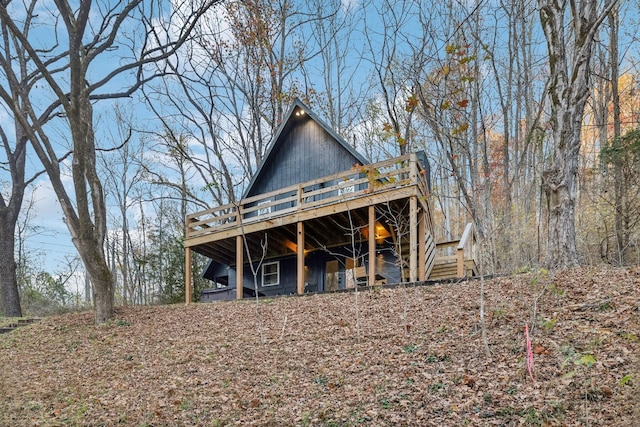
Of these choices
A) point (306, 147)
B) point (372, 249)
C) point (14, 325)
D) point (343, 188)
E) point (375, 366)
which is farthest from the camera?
point (306, 147)

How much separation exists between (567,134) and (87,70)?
13116 millimetres

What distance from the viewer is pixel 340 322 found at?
26.8 ft

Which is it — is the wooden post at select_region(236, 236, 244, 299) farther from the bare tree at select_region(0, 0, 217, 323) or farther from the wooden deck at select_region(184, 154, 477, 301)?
the bare tree at select_region(0, 0, 217, 323)

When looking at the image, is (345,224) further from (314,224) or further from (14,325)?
(14,325)

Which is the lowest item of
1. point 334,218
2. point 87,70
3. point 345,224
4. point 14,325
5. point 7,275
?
point 14,325

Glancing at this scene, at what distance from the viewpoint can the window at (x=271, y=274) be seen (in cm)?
1609

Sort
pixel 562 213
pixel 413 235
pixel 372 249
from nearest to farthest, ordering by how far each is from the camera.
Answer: pixel 562 213 < pixel 413 235 < pixel 372 249

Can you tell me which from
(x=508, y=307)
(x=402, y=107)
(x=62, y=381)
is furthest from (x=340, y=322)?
(x=402, y=107)

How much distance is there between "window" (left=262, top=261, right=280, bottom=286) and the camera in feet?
52.8

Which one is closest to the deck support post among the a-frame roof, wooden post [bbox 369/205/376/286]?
wooden post [bbox 369/205/376/286]

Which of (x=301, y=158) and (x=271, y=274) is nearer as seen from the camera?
(x=301, y=158)

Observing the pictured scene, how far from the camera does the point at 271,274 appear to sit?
16281 mm

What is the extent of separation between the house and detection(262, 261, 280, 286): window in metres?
0.04

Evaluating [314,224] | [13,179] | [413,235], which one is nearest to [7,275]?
[13,179]
